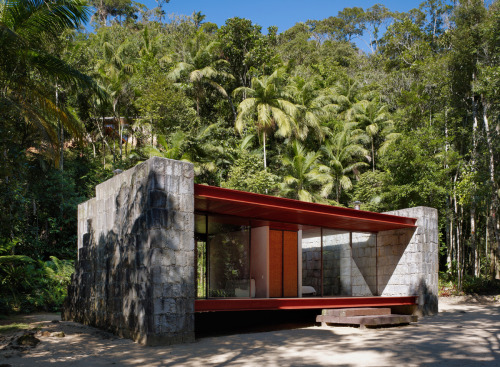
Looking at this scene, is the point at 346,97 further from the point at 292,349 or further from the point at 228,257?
the point at 292,349

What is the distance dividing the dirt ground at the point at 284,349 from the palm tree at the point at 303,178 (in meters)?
15.4

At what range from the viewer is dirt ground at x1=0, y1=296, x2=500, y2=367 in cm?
680

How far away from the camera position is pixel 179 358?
7.11 metres

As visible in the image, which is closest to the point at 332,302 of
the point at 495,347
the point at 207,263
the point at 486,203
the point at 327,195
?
the point at 207,263

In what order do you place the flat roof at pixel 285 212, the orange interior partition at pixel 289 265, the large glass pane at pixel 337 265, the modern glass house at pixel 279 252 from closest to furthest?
the flat roof at pixel 285 212 < the modern glass house at pixel 279 252 < the orange interior partition at pixel 289 265 < the large glass pane at pixel 337 265

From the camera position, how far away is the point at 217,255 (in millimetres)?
11523

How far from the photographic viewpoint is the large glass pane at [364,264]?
48.5 feet

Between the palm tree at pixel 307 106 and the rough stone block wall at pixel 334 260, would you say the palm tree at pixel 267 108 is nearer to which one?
the palm tree at pixel 307 106

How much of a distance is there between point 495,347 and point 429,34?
2620cm

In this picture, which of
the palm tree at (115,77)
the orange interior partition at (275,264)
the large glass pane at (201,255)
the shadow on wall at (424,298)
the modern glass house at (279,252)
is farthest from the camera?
the palm tree at (115,77)

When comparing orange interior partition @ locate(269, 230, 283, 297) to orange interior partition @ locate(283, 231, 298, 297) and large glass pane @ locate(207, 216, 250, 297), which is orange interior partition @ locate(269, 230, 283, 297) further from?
large glass pane @ locate(207, 216, 250, 297)

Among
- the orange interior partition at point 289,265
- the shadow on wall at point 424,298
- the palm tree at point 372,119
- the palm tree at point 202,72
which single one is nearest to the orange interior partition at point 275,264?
the orange interior partition at point 289,265

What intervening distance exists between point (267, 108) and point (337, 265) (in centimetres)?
1307

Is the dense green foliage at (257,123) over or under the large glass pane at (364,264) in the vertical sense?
over
